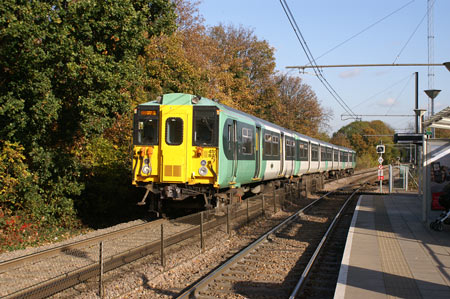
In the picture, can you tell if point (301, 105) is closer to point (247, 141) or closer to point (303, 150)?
point (303, 150)

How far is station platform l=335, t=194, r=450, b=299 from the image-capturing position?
674 cm

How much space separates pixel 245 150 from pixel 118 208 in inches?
256

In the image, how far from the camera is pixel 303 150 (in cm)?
2678

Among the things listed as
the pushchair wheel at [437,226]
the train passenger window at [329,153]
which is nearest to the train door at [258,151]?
the pushchair wheel at [437,226]

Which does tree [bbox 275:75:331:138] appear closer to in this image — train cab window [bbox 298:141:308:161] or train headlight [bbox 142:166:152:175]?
train cab window [bbox 298:141:308:161]

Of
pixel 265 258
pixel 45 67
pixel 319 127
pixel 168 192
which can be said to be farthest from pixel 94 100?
pixel 319 127

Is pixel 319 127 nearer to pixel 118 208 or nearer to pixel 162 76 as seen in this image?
pixel 162 76

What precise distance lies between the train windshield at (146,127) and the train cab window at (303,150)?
13.5m

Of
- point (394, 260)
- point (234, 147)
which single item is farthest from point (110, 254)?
point (234, 147)

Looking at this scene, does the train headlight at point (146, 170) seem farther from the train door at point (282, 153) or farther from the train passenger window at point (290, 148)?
the train passenger window at point (290, 148)

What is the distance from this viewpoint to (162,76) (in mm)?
23047

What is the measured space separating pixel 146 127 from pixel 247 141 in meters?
3.74

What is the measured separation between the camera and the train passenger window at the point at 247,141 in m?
15.4

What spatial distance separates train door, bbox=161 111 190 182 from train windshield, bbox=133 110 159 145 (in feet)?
1.01
